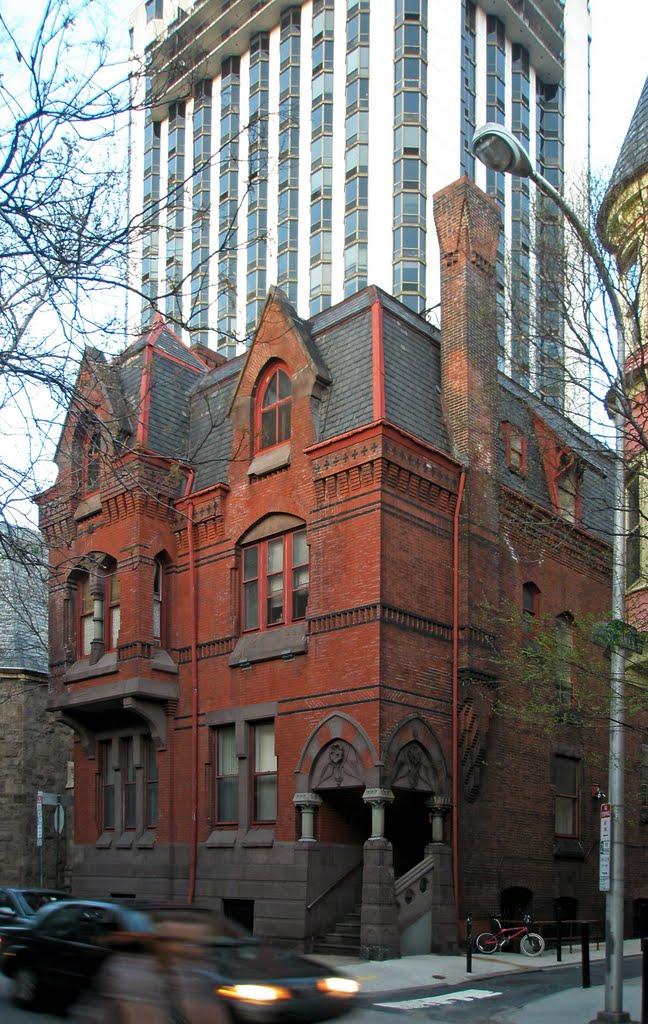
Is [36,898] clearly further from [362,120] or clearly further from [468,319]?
[362,120]

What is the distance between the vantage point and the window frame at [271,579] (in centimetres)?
2342

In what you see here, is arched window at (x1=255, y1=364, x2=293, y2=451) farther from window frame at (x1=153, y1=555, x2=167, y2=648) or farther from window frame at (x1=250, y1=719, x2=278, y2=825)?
window frame at (x1=250, y1=719, x2=278, y2=825)

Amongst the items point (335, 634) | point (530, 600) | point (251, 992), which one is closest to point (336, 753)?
point (335, 634)

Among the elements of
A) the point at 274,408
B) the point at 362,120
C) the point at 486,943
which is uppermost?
the point at 362,120

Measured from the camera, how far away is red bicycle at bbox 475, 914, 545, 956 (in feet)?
70.7

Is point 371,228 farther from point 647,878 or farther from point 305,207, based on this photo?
point 647,878

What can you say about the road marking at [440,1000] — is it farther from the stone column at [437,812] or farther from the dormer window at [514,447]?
the dormer window at [514,447]

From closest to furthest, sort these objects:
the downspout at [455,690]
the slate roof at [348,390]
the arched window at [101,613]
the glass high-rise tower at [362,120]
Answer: the downspout at [455,690]
the slate roof at [348,390]
the arched window at [101,613]
the glass high-rise tower at [362,120]

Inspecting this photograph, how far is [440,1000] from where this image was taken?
1628cm

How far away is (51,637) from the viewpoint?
1109 inches

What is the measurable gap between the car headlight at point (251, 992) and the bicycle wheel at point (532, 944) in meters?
12.9

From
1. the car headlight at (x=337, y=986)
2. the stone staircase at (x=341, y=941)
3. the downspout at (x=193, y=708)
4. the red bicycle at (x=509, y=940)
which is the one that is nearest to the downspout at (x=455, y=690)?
the red bicycle at (x=509, y=940)

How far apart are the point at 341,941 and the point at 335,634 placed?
18.4 feet

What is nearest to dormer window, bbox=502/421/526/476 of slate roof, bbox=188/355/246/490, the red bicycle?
slate roof, bbox=188/355/246/490
